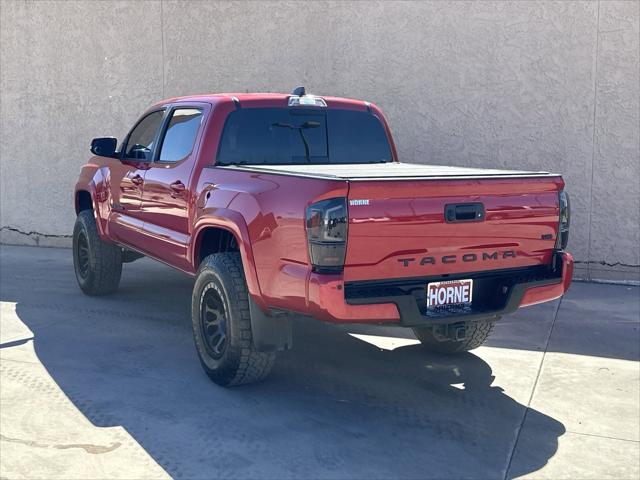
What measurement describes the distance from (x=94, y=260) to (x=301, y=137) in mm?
2686

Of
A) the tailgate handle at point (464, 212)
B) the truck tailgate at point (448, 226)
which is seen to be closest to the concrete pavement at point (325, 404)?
the truck tailgate at point (448, 226)

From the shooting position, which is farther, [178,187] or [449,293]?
[178,187]

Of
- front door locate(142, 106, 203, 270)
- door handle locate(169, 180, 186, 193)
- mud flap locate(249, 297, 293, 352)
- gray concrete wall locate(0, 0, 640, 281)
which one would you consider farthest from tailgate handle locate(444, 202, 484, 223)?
gray concrete wall locate(0, 0, 640, 281)

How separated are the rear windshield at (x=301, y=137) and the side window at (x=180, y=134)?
1.06ft

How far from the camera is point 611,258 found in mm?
8156

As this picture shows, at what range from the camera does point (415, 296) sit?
411 cm

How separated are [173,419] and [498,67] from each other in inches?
221

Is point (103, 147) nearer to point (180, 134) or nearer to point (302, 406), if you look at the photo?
point (180, 134)

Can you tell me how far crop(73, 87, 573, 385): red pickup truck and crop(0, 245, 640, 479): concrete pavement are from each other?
386 millimetres

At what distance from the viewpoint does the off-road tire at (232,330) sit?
181 inches

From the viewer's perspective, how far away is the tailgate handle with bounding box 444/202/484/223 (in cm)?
417

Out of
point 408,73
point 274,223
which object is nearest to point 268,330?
point 274,223

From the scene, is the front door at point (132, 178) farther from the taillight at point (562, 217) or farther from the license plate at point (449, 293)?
the taillight at point (562, 217)

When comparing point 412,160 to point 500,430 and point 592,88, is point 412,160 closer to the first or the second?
point 592,88
